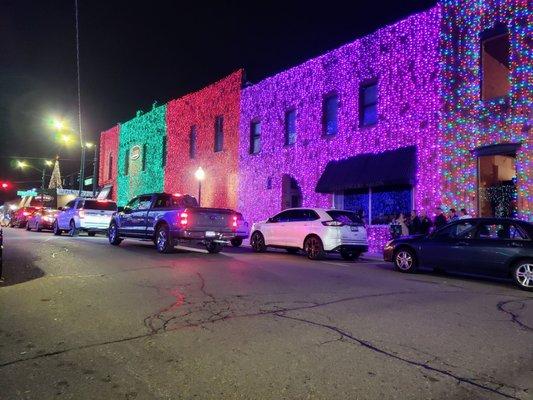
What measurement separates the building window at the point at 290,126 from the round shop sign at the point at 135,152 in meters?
16.9

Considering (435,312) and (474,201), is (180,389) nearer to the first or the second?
(435,312)

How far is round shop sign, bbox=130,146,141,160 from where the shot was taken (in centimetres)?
3558

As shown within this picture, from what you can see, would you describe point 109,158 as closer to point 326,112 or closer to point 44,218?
point 44,218

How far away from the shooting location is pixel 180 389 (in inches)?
141

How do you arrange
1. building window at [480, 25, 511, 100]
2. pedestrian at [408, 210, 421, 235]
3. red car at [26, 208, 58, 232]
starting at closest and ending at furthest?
1. building window at [480, 25, 511, 100]
2. pedestrian at [408, 210, 421, 235]
3. red car at [26, 208, 58, 232]

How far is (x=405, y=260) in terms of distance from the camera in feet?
38.6

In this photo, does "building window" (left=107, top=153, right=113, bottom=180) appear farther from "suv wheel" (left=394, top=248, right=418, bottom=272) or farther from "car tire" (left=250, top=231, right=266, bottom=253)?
"suv wheel" (left=394, top=248, right=418, bottom=272)

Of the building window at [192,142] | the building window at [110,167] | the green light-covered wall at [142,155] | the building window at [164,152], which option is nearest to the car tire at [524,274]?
the building window at [192,142]

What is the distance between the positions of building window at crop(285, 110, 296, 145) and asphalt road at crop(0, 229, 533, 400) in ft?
45.5

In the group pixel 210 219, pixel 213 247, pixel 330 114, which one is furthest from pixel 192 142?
pixel 210 219

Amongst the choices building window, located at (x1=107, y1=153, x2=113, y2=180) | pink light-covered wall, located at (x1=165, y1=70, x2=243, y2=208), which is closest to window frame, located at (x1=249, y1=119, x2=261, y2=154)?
pink light-covered wall, located at (x1=165, y1=70, x2=243, y2=208)

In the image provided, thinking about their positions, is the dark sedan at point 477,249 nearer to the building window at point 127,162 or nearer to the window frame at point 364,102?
the window frame at point 364,102

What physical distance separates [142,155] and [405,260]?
90.1 feet

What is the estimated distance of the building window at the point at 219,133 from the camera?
27172 millimetres
